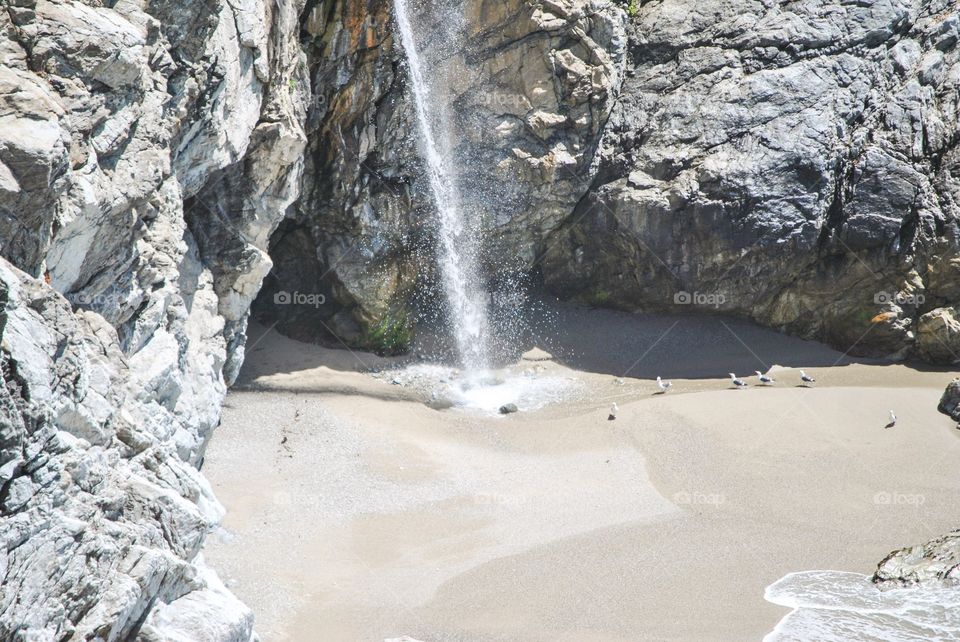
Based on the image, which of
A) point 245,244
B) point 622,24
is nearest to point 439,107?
point 622,24

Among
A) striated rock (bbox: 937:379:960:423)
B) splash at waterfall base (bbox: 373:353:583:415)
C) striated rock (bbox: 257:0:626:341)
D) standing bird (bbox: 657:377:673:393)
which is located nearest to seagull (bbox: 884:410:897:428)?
striated rock (bbox: 937:379:960:423)

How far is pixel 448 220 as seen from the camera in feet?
64.7

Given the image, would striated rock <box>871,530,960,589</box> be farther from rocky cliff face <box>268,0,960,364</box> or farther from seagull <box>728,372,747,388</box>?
rocky cliff face <box>268,0,960,364</box>

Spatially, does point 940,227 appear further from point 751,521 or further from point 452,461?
point 452,461

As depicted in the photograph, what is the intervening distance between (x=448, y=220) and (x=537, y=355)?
143 inches

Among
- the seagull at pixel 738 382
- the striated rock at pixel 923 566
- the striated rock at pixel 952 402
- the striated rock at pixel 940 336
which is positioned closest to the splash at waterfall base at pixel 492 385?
the seagull at pixel 738 382

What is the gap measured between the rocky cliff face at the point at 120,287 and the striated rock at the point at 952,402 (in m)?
13.2

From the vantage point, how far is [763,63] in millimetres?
19422

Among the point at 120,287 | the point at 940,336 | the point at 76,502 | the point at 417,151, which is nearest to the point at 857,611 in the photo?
the point at 76,502

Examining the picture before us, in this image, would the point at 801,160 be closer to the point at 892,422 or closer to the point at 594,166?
the point at 594,166

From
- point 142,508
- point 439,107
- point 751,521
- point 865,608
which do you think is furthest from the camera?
point 439,107

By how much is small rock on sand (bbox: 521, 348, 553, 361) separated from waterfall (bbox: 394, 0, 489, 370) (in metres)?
0.93

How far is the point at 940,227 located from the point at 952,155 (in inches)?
63.4

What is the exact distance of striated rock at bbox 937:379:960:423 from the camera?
1661 cm
